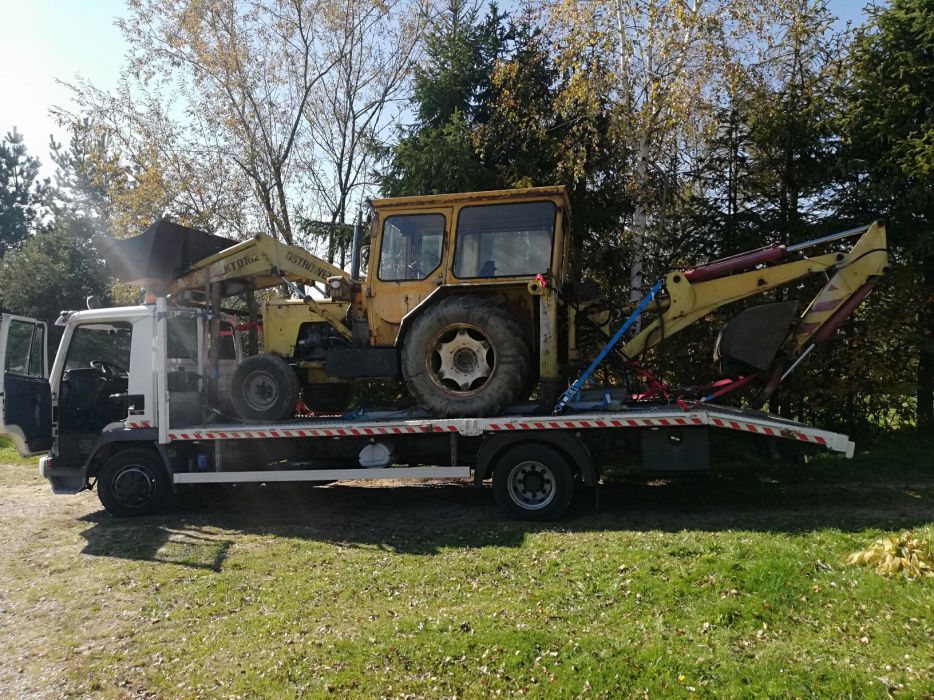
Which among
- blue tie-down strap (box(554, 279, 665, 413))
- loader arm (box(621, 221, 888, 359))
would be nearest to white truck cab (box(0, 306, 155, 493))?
blue tie-down strap (box(554, 279, 665, 413))

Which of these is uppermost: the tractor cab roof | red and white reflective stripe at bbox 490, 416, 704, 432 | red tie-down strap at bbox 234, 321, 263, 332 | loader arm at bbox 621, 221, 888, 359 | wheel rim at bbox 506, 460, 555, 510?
the tractor cab roof

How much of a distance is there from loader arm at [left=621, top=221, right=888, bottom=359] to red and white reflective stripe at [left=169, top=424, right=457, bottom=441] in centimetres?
262

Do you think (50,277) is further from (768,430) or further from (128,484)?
(768,430)

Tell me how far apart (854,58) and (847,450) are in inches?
287

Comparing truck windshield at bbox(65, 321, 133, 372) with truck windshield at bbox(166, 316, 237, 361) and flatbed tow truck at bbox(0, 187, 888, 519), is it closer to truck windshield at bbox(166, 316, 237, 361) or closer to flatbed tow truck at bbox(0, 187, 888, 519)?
flatbed tow truck at bbox(0, 187, 888, 519)

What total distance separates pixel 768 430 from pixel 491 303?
10.7 ft

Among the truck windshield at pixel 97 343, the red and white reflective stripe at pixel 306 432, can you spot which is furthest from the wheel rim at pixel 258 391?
the truck windshield at pixel 97 343

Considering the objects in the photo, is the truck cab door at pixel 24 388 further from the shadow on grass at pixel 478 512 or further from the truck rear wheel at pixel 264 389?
the truck rear wheel at pixel 264 389

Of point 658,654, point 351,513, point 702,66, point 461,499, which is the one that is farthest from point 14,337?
point 702,66

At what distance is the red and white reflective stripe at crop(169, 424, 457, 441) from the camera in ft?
25.8

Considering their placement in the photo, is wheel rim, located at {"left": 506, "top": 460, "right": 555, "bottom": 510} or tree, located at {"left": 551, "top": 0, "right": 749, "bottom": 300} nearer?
wheel rim, located at {"left": 506, "top": 460, "right": 555, "bottom": 510}

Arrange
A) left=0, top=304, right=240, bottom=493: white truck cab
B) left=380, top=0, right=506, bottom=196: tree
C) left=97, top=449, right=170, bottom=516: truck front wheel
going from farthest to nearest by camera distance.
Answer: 1. left=380, top=0, right=506, bottom=196: tree
2. left=97, top=449, right=170, bottom=516: truck front wheel
3. left=0, top=304, right=240, bottom=493: white truck cab

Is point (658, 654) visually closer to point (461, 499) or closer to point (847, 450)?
point (847, 450)

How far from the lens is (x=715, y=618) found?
4.74m
